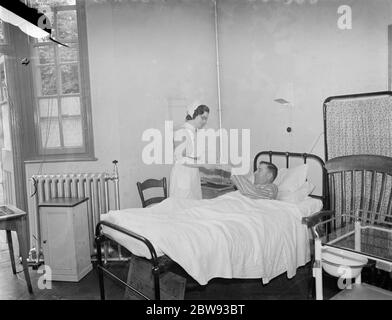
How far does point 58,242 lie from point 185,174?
108 cm

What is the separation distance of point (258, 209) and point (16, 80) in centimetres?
184

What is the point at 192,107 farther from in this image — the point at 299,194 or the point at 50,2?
the point at 50,2

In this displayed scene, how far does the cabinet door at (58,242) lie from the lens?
8.95 ft

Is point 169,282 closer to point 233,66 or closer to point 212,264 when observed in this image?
point 212,264

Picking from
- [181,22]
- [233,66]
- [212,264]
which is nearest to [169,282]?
[212,264]

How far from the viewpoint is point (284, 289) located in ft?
8.13

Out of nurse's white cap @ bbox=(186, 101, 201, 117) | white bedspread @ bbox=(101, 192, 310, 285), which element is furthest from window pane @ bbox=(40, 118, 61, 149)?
nurse's white cap @ bbox=(186, 101, 201, 117)

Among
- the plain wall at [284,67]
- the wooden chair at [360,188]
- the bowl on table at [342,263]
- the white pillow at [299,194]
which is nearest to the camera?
the bowl on table at [342,263]

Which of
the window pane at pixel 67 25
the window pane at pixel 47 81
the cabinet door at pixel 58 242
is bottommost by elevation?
the cabinet door at pixel 58 242

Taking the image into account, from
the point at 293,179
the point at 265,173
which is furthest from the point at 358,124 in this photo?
the point at 265,173

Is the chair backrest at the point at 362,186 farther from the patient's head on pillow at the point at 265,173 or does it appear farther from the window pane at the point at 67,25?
the window pane at the point at 67,25

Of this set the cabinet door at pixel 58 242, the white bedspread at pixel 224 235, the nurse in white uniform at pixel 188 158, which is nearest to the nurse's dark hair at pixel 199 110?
the nurse in white uniform at pixel 188 158

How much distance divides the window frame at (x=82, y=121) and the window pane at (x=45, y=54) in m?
0.04

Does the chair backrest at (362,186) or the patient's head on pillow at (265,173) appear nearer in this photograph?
the chair backrest at (362,186)
